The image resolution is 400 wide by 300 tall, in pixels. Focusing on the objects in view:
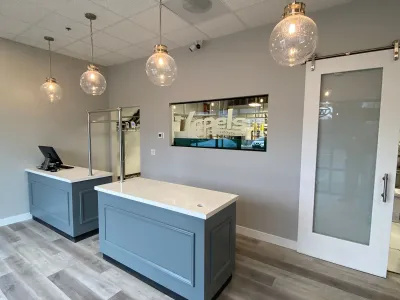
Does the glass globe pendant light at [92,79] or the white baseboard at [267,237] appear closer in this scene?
the glass globe pendant light at [92,79]

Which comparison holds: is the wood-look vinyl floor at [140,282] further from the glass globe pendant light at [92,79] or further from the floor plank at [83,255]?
the glass globe pendant light at [92,79]

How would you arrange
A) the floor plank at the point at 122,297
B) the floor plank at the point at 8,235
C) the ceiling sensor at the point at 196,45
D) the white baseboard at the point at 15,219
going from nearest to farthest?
the floor plank at the point at 122,297 → the floor plank at the point at 8,235 → the ceiling sensor at the point at 196,45 → the white baseboard at the point at 15,219

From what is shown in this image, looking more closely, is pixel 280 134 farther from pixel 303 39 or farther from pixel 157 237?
pixel 157 237

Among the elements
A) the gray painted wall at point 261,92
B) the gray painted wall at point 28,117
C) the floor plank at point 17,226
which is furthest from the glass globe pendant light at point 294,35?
the floor plank at point 17,226

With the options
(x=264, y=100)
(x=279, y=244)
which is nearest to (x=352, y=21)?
(x=264, y=100)

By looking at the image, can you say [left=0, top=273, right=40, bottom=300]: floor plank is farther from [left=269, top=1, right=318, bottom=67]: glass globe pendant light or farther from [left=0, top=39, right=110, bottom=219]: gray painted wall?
[left=269, top=1, right=318, bottom=67]: glass globe pendant light

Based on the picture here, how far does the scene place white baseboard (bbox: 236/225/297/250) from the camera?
113 inches

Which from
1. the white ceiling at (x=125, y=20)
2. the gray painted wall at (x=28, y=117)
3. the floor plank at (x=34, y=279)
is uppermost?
the white ceiling at (x=125, y=20)

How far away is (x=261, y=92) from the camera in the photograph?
9.72 ft

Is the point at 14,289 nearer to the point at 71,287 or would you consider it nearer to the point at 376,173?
the point at 71,287

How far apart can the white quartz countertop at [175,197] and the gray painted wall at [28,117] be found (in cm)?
224

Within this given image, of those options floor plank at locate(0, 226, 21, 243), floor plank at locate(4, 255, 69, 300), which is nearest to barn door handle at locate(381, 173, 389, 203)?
floor plank at locate(4, 255, 69, 300)

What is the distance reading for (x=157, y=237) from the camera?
199cm

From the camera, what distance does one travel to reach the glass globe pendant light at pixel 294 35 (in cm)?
148
